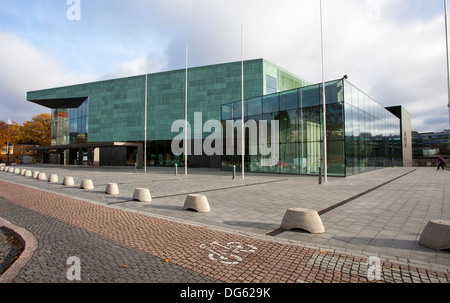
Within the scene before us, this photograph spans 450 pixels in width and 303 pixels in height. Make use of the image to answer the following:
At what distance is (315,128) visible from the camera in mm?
23875

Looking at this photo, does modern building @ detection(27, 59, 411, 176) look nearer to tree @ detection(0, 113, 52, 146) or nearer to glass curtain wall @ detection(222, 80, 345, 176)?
glass curtain wall @ detection(222, 80, 345, 176)

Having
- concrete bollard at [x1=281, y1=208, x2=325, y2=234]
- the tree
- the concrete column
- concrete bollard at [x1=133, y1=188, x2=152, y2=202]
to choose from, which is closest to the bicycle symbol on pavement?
concrete bollard at [x1=281, y1=208, x2=325, y2=234]

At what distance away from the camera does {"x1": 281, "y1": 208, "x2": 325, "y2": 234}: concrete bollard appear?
6.19 metres

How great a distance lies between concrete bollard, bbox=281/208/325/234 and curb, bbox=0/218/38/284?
5629 mm

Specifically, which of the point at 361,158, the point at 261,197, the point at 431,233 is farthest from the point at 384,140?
the point at 431,233

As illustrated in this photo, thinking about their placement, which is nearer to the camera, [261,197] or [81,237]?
[81,237]

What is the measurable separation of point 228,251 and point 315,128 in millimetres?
21301

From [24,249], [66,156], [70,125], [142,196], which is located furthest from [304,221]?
[70,125]

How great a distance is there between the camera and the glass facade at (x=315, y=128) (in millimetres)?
22078

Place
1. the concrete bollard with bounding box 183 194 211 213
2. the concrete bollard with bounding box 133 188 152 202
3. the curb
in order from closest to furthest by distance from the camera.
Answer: the curb, the concrete bollard with bounding box 183 194 211 213, the concrete bollard with bounding box 133 188 152 202

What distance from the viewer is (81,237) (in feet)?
19.2

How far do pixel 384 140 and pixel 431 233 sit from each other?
38.4 metres

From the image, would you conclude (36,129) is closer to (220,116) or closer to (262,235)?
(220,116)
